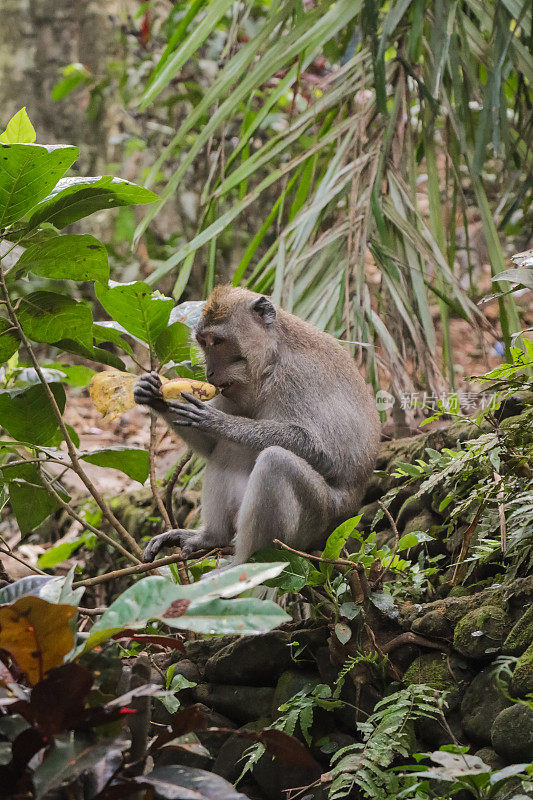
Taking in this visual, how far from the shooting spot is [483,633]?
2.87 m

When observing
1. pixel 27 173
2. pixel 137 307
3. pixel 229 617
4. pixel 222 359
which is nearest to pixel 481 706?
pixel 229 617

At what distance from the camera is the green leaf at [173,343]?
3678 mm

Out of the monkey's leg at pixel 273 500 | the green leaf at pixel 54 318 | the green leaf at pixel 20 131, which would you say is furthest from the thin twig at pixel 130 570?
the green leaf at pixel 20 131

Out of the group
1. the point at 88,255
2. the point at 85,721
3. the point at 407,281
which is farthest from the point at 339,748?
the point at 407,281

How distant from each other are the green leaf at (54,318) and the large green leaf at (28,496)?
607mm

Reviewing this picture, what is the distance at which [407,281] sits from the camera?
4.78 m

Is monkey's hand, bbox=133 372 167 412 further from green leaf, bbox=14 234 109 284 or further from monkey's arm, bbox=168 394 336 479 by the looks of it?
green leaf, bbox=14 234 109 284

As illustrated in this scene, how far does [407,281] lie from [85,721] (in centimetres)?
336

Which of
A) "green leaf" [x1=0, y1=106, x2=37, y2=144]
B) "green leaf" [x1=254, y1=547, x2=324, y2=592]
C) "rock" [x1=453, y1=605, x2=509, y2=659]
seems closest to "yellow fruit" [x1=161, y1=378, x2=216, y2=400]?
"green leaf" [x1=254, y1=547, x2=324, y2=592]

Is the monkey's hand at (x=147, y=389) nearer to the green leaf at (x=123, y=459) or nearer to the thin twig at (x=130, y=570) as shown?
the green leaf at (x=123, y=459)

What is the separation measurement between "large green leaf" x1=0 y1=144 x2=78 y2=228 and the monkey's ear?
4.18 feet

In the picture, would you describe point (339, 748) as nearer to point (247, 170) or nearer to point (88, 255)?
point (88, 255)

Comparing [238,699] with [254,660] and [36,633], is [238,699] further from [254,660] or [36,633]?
[36,633]

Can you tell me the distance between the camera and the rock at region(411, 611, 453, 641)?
9.94ft
